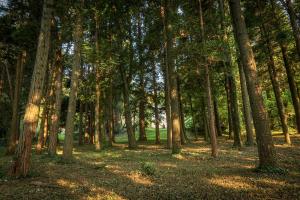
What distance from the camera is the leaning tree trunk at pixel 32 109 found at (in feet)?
29.9

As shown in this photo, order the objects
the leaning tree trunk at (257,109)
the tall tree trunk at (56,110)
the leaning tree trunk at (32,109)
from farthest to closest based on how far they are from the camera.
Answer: the tall tree trunk at (56,110) < the leaning tree trunk at (32,109) < the leaning tree trunk at (257,109)

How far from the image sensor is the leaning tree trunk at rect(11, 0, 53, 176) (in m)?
9.12

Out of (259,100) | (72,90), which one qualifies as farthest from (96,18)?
(259,100)

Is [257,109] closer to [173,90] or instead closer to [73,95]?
[173,90]

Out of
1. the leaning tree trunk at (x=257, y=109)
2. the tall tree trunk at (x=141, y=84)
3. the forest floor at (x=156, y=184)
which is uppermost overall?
the tall tree trunk at (x=141, y=84)

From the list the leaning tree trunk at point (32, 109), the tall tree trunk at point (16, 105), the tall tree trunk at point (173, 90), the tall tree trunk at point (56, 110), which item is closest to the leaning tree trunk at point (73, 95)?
the tall tree trunk at point (56, 110)

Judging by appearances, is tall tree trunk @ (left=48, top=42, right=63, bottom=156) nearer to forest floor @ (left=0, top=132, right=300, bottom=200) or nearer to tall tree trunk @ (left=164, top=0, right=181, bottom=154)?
forest floor @ (left=0, top=132, right=300, bottom=200)

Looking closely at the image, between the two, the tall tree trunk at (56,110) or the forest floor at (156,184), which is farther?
the tall tree trunk at (56,110)

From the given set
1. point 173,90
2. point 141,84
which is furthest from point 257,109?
point 141,84

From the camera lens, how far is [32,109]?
31.0 ft

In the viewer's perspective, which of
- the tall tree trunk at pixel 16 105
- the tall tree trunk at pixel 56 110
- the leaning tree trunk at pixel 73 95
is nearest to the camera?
the leaning tree trunk at pixel 73 95

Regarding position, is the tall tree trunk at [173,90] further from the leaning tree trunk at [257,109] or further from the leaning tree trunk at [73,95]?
the leaning tree trunk at [257,109]

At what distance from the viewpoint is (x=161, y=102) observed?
27375 millimetres

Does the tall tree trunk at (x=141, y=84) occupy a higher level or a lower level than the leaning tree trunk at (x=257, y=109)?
higher
